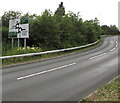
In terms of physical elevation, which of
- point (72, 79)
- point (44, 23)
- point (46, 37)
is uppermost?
point (44, 23)

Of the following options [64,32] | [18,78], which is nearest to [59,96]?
[18,78]

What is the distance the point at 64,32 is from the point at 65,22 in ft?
5.37

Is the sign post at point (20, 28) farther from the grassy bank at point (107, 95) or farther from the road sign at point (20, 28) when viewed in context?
the grassy bank at point (107, 95)

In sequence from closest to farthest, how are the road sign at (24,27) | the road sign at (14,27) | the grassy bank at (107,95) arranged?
1. the grassy bank at (107,95)
2. the road sign at (24,27)
3. the road sign at (14,27)

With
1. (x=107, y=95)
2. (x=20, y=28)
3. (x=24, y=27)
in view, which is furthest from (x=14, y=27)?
(x=107, y=95)

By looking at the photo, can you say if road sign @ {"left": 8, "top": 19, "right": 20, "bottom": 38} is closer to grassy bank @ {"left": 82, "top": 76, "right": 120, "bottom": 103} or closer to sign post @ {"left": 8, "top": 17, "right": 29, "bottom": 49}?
sign post @ {"left": 8, "top": 17, "right": 29, "bottom": 49}

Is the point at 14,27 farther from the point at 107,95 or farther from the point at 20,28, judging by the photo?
the point at 107,95

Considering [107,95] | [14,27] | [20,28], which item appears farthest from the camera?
[14,27]

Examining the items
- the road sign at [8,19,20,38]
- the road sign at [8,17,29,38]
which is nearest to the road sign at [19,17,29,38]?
the road sign at [8,17,29,38]

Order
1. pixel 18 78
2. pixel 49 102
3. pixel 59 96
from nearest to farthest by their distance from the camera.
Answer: pixel 49 102, pixel 59 96, pixel 18 78

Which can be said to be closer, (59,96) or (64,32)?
(59,96)

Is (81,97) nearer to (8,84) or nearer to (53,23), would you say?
(8,84)

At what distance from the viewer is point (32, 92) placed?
26.5 ft

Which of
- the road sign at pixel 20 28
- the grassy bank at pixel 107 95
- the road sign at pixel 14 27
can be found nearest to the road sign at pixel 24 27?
the road sign at pixel 20 28
